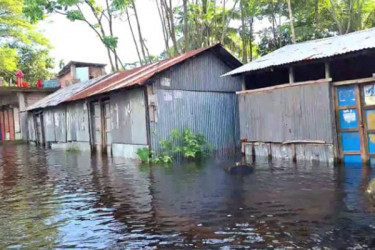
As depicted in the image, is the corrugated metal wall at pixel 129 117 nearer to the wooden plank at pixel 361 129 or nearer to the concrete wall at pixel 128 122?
the concrete wall at pixel 128 122

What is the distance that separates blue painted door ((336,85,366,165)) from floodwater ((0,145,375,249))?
93 centimetres

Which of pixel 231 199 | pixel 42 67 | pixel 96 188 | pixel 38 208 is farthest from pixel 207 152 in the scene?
pixel 42 67

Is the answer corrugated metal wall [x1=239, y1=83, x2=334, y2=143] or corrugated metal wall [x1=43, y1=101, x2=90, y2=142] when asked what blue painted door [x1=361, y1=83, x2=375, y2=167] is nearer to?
corrugated metal wall [x1=239, y1=83, x2=334, y2=143]

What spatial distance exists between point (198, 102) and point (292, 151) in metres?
4.71

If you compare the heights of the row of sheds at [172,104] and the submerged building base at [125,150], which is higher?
the row of sheds at [172,104]

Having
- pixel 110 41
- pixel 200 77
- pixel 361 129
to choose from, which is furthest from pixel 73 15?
pixel 361 129

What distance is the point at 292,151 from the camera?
1255 cm

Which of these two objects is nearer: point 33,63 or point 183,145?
point 183,145

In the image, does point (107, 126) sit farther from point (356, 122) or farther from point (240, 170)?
point (356, 122)

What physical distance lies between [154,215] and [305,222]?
2598 mm

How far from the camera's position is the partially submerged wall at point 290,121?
1138 cm

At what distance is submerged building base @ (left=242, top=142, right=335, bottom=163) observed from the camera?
11.5m

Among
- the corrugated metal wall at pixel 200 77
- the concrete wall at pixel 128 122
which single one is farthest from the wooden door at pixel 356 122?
the concrete wall at pixel 128 122

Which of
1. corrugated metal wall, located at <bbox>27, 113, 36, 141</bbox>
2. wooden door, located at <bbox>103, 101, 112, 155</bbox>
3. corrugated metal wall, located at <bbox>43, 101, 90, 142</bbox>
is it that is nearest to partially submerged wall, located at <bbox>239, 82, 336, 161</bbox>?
wooden door, located at <bbox>103, 101, 112, 155</bbox>
